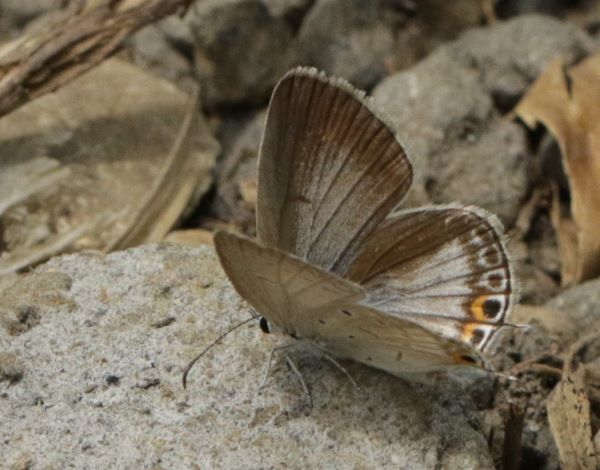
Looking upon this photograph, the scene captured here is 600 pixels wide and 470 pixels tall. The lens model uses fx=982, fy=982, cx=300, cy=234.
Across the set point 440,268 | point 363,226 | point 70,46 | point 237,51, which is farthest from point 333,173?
point 237,51

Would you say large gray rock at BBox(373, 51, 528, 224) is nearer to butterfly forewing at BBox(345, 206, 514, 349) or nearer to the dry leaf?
the dry leaf

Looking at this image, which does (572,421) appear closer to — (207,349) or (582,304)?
(582,304)

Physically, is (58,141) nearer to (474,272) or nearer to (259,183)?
(259,183)

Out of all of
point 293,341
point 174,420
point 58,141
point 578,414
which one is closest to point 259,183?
point 293,341

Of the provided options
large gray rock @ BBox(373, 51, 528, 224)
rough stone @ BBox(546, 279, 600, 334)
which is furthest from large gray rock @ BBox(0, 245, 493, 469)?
large gray rock @ BBox(373, 51, 528, 224)

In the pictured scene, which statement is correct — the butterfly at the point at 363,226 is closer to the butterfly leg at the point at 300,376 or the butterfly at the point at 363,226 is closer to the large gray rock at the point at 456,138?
the butterfly leg at the point at 300,376
